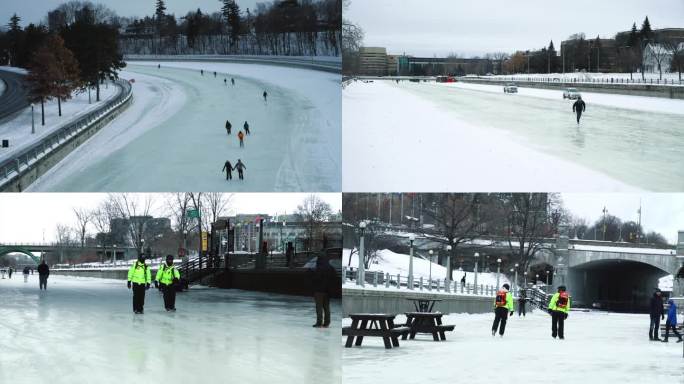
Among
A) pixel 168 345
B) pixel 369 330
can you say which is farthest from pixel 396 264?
pixel 168 345

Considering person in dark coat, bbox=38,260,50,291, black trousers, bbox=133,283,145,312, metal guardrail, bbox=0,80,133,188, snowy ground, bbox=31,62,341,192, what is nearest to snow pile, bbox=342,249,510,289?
snowy ground, bbox=31,62,341,192

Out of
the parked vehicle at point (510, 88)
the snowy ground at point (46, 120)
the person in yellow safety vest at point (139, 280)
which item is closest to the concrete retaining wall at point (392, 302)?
the parked vehicle at point (510, 88)

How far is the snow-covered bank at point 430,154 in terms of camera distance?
9344mm

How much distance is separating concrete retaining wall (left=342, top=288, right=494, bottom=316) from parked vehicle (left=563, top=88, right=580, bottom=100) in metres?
3.47

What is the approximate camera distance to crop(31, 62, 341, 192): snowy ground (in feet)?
41.3

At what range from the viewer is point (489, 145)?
10383mm

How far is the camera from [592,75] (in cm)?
1190

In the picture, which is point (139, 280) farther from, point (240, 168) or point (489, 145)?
point (489, 145)

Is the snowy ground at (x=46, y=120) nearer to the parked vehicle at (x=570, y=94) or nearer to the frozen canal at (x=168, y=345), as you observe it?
the frozen canal at (x=168, y=345)

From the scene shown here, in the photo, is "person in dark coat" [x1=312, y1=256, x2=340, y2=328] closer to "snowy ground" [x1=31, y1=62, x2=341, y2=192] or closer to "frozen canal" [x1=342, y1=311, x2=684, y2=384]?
"frozen canal" [x1=342, y1=311, x2=684, y2=384]

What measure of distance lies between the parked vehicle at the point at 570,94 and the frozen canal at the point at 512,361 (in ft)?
10.4

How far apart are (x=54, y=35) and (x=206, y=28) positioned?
7.95 ft

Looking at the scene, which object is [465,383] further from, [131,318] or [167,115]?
[167,115]

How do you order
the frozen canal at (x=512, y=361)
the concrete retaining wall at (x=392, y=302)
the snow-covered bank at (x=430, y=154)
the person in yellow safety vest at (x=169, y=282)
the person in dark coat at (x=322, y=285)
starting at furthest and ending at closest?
the person in yellow safety vest at (x=169, y=282) < the concrete retaining wall at (x=392, y=302) < the person in dark coat at (x=322, y=285) < the snow-covered bank at (x=430, y=154) < the frozen canal at (x=512, y=361)
